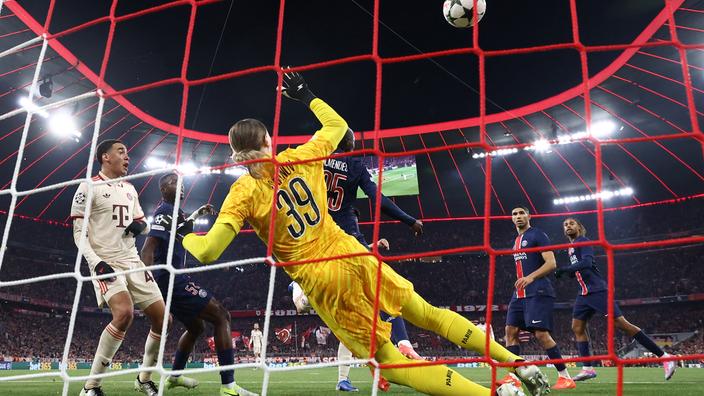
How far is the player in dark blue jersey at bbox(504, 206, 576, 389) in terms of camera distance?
18.0 feet

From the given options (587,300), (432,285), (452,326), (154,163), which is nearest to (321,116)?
(452,326)

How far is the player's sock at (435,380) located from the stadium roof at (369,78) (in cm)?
690

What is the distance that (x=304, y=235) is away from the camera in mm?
2721

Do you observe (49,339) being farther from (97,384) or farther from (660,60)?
(660,60)

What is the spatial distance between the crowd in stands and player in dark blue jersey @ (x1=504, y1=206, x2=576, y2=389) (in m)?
20.2

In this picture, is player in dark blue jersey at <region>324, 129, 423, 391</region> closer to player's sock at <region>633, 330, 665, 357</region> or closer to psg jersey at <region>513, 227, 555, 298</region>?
psg jersey at <region>513, 227, 555, 298</region>

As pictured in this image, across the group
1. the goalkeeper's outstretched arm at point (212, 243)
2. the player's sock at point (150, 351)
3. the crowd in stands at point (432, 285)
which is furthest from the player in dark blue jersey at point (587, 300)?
the crowd in stands at point (432, 285)

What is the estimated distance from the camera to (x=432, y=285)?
29.7 m

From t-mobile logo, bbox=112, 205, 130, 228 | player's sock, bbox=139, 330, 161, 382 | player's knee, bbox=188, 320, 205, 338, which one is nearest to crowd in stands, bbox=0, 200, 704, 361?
player's sock, bbox=139, 330, 161, 382

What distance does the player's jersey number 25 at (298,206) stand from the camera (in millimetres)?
2705

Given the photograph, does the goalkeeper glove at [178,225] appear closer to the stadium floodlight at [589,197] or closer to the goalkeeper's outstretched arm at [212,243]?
the goalkeeper's outstretched arm at [212,243]

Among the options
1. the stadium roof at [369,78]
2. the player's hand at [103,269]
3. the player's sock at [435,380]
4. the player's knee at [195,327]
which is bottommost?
the player's sock at [435,380]

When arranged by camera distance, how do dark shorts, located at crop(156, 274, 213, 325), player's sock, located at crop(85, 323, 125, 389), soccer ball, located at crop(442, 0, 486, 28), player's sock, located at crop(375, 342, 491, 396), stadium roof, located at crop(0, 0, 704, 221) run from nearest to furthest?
player's sock, located at crop(375, 342, 491, 396) → player's sock, located at crop(85, 323, 125, 389) → dark shorts, located at crop(156, 274, 213, 325) → soccer ball, located at crop(442, 0, 486, 28) → stadium roof, located at crop(0, 0, 704, 221)

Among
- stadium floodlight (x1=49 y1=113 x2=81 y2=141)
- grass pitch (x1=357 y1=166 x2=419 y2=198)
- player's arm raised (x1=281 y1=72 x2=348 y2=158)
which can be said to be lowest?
player's arm raised (x1=281 y1=72 x2=348 y2=158)
